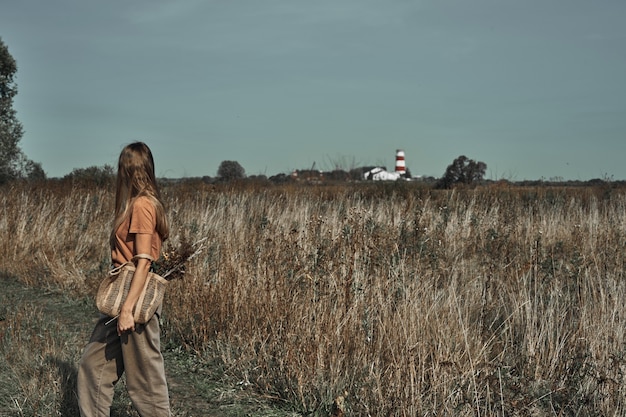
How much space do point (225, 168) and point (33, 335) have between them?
17630 mm

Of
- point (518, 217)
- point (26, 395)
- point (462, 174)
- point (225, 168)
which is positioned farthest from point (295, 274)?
point (225, 168)

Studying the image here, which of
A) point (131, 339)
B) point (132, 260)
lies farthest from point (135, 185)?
point (131, 339)

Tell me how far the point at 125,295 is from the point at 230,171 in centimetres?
1936

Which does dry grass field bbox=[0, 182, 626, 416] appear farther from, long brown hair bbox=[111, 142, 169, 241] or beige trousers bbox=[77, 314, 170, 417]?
long brown hair bbox=[111, 142, 169, 241]

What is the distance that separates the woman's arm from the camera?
348cm

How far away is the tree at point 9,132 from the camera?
28.4m

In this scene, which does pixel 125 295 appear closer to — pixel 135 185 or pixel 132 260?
pixel 132 260

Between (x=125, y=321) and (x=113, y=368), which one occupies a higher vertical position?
(x=125, y=321)

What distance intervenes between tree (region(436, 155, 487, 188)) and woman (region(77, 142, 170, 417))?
15.3 metres

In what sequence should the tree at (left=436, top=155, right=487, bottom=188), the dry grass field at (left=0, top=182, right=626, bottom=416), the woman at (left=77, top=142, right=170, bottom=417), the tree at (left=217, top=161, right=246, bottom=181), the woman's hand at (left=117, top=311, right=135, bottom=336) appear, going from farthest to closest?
the tree at (left=217, top=161, right=246, bottom=181) → the tree at (left=436, top=155, right=487, bottom=188) → the dry grass field at (left=0, top=182, right=626, bottom=416) → the woman at (left=77, top=142, right=170, bottom=417) → the woman's hand at (left=117, top=311, right=135, bottom=336)

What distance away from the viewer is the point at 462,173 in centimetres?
1927

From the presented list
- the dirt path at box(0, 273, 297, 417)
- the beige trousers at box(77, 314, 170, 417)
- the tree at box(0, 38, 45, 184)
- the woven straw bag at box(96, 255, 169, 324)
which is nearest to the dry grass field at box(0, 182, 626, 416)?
the dirt path at box(0, 273, 297, 417)

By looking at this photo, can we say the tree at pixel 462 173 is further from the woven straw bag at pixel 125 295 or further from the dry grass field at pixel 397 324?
the woven straw bag at pixel 125 295

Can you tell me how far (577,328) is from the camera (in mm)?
5602
